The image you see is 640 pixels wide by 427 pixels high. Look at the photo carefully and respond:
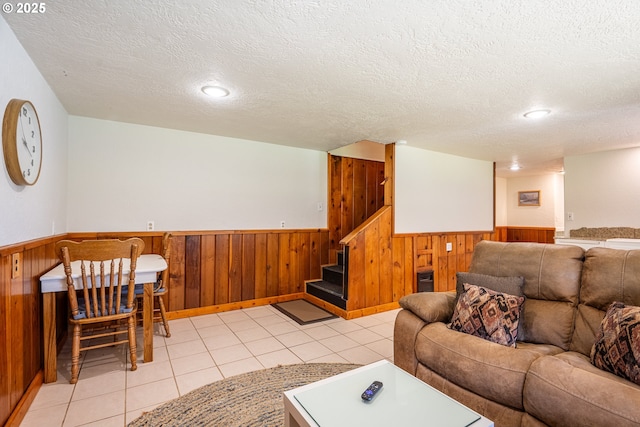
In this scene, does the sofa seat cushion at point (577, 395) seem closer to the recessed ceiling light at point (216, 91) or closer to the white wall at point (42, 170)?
the recessed ceiling light at point (216, 91)

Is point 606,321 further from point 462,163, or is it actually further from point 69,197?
point 69,197

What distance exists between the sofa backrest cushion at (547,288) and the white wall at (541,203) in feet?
19.9

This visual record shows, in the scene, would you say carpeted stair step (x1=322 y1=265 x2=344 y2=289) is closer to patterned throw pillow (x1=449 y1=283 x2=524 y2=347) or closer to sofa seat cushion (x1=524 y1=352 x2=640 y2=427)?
patterned throw pillow (x1=449 y1=283 x2=524 y2=347)

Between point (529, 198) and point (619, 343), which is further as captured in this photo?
point (529, 198)

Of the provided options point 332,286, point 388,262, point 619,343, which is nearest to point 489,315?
point 619,343

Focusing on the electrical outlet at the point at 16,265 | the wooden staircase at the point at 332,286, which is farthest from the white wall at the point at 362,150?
the electrical outlet at the point at 16,265

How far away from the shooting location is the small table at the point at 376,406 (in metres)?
1.24

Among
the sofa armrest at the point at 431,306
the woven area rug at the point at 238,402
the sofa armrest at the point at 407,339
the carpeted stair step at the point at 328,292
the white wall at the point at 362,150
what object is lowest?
the woven area rug at the point at 238,402

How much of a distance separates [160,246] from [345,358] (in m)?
2.41

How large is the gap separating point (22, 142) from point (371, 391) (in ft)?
7.96

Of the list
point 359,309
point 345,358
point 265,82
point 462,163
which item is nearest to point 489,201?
point 462,163

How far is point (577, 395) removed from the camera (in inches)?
52.3

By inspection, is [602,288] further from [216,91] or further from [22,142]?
[22,142]

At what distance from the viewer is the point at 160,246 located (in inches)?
140
